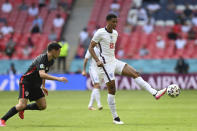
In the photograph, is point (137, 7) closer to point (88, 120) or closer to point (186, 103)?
point (186, 103)

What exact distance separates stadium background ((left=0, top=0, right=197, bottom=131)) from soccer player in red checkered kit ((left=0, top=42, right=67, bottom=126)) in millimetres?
12898

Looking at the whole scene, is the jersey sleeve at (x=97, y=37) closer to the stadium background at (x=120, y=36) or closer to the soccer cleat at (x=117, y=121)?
the soccer cleat at (x=117, y=121)

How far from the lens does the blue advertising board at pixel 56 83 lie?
26.4 meters

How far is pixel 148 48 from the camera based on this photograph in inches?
1125

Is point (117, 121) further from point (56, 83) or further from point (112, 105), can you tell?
point (56, 83)

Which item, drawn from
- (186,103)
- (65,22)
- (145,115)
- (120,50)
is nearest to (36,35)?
(65,22)

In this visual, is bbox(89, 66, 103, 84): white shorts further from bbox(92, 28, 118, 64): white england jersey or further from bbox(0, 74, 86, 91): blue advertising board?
bbox(0, 74, 86, 91): blue advertising board

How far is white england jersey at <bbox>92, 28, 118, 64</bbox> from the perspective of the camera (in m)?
11.8

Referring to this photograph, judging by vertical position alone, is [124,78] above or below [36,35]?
below

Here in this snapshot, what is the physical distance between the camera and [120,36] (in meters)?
29.4

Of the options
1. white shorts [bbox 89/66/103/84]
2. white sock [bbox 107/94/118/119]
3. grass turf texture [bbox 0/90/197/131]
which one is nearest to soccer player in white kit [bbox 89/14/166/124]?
white sock [bbox 107/94/118/119]

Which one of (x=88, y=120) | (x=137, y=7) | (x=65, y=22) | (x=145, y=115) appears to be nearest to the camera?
(x=88, y=120)

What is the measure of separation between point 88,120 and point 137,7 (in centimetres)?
1925

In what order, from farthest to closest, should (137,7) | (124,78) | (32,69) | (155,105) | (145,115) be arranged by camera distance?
(137,7)
(124,78)
(155,105)
(145,115)
(32,69)
